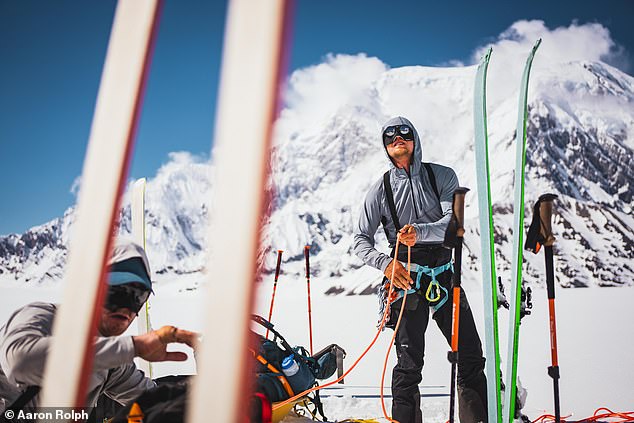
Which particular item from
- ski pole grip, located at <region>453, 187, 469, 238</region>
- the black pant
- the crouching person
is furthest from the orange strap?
ski pole grip, located at <region>453, 187, 469, 238</region>

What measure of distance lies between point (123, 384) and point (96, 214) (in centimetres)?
110

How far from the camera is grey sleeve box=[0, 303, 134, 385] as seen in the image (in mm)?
1131

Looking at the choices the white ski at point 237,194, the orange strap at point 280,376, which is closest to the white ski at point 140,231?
the orange strap at point 280,376

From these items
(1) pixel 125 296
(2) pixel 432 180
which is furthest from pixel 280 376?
(2) pixel 432 180

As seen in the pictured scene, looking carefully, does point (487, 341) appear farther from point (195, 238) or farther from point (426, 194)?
point (195, 238)

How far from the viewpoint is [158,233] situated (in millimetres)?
62812

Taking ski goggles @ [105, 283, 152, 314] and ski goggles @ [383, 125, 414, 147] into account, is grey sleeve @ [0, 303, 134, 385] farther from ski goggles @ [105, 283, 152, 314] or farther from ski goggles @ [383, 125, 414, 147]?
ski goggles @ [383, 125, 414, 147]

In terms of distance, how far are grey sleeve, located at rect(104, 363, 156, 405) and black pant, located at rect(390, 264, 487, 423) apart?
1206mm

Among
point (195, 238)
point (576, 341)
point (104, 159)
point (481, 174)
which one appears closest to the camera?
point (104, 159)

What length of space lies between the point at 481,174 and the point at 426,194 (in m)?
0.31

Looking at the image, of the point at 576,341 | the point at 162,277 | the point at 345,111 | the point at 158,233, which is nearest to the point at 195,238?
the point at 158,233

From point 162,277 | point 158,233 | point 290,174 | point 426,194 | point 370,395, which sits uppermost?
point 290,174

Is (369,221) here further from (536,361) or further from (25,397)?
(536,361)

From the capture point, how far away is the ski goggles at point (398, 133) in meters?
2.50
